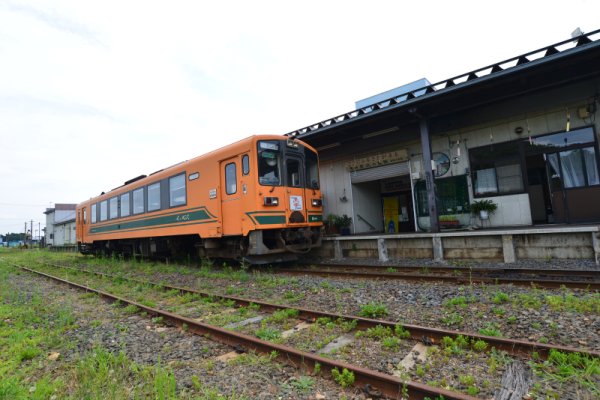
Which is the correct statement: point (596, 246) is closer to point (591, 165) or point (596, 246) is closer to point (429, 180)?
point (591, 165)

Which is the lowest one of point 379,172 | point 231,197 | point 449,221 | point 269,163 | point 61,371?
point 61,371

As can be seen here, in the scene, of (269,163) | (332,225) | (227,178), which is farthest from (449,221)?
(227,178)

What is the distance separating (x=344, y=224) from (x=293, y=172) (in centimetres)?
459

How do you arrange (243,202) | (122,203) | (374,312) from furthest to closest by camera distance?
(122,203)
(243,202)
(374,312)

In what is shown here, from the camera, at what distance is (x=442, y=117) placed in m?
10.3

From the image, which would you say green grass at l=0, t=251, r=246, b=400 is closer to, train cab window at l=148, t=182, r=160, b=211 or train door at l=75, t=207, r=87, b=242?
train cab window at l=148, t=182, r=160, b=211

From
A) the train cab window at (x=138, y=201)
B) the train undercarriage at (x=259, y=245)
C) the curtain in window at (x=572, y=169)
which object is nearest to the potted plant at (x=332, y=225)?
the train undercarriage at (x=259, y=245)

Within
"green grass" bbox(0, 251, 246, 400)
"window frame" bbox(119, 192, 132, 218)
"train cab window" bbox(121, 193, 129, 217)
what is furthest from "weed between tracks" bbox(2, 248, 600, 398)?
"train cab window" bbox(121, 193, 129, 217)

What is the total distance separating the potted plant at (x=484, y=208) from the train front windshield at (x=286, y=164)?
5.15 meters

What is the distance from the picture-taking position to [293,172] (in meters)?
8.52

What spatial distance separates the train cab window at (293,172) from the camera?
8298mm

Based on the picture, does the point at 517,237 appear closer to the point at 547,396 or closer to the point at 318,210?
the point at 318,210

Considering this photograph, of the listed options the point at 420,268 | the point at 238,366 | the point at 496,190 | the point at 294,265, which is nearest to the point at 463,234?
Result: the point at 420,268

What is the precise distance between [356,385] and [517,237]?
6.69m
